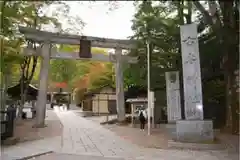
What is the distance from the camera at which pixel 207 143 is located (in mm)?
9742

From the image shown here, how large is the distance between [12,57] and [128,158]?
34.9 ft

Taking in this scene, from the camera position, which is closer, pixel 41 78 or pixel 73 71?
pixel 41 78

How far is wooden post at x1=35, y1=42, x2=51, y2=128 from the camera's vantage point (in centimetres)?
1717

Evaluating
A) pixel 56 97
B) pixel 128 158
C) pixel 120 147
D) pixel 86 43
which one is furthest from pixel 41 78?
pixel 56 97

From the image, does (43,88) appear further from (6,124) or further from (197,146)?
(197,146)

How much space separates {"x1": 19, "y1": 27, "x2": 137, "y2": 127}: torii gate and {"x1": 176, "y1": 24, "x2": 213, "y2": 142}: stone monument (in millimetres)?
8426

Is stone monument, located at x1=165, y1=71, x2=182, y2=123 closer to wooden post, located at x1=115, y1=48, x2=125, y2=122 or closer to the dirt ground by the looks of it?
wooden post, located at x1=115, y1=48, x2=125, y2=122

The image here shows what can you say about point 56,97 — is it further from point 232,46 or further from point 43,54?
point 232,46

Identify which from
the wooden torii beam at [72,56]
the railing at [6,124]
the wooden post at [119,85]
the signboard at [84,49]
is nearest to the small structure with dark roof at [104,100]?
the wooden post at [119,85]

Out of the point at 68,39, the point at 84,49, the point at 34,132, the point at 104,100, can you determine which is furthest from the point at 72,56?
the point at 104,100

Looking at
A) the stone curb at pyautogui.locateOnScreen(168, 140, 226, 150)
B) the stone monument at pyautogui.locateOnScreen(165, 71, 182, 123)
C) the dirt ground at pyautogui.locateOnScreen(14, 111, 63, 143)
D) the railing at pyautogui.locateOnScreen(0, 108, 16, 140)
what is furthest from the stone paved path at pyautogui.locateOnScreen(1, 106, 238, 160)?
the stone monument at pyautogui.locateOnScreen(165, 71, 182, 123)

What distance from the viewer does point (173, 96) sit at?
1611 centimetres

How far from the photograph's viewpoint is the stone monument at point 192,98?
10.2m

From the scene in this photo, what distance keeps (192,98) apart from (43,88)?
10.1m
